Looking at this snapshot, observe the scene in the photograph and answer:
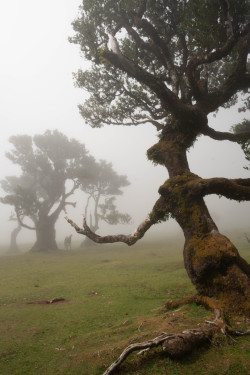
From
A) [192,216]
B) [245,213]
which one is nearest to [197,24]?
[192,216]

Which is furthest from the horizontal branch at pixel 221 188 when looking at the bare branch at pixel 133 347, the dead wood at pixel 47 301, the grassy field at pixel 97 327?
the dead wood at pixel 47 301

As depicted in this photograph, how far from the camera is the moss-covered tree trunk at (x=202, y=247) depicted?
649cm

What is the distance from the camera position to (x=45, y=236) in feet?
120

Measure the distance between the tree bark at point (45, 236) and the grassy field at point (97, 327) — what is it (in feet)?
72.6

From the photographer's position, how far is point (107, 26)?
1455 cm

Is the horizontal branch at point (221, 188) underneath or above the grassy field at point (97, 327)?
above

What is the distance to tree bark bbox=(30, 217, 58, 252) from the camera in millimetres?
35594

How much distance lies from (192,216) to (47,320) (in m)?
6.51

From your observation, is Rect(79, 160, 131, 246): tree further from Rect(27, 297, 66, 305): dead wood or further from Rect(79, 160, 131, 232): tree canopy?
Rect(27, 297, 66, 305): dead wood

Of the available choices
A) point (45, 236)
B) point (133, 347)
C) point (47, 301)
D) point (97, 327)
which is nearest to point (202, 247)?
point (133, 347)

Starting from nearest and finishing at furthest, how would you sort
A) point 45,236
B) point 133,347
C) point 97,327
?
1. point 133,347
2. point 97,327
3. point 45,236

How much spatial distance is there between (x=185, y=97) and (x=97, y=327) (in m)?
10.6

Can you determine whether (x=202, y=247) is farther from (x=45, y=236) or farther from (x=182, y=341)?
A: (x=45, y=236)

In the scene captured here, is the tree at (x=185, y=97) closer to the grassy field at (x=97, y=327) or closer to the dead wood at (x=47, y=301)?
the grassy field at (x=97, y=327)
